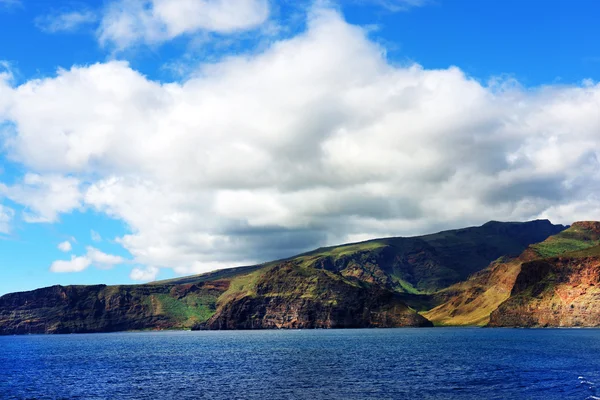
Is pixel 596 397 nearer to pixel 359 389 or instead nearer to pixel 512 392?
pixel 512 392

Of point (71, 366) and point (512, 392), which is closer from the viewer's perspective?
point (512, 392)

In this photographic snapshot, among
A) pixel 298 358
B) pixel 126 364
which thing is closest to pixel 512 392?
pixel 298 358

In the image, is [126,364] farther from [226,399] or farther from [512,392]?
[512,392]

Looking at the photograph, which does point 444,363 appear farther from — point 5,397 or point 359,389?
point 5,397

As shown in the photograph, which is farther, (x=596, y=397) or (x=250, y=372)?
(x=250, y=372)

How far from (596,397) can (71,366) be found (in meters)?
136

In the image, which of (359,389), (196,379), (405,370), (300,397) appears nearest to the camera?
(300,397)

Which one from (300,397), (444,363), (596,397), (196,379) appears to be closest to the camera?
(596,397)

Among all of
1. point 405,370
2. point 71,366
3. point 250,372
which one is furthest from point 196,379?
point 71,366

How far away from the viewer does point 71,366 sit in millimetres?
158250

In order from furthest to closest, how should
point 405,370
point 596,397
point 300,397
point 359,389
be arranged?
point 405,370, point 359,389, point 300,397, point 596,397

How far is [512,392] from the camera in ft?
294

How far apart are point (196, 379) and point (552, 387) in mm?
70134

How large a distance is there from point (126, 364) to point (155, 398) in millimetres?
76621
